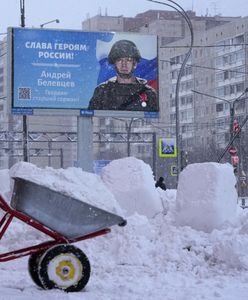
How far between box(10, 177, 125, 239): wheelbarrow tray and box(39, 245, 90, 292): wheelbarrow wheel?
0.67ft

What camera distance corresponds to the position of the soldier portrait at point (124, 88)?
26.5 meters

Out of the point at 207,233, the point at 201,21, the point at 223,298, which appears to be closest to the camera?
the point at 223,298

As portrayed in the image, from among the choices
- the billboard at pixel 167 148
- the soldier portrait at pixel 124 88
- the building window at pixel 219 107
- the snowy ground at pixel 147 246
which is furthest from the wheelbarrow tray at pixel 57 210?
the building window at pixel 219 107

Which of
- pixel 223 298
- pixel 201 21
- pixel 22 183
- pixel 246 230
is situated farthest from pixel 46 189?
pixel 201 21

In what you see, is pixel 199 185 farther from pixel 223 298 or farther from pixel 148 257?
pixel 223 298

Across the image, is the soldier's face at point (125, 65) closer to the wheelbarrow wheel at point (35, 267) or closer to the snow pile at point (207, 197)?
the snow pile at point (207, 197)

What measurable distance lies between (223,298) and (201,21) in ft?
351

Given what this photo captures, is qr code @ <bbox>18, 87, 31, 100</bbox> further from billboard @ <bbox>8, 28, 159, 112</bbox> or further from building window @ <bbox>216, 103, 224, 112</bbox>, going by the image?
building window @ <bbox>216, 103, 224, 112</bbox>

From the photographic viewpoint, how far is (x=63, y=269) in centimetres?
838

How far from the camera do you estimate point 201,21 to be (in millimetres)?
112938

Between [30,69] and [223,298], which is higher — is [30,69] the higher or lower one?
the higher one

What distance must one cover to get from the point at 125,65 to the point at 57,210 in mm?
18751

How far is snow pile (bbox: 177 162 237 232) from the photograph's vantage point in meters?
13.0

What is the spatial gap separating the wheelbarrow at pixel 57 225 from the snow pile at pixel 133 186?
20.8 ft
